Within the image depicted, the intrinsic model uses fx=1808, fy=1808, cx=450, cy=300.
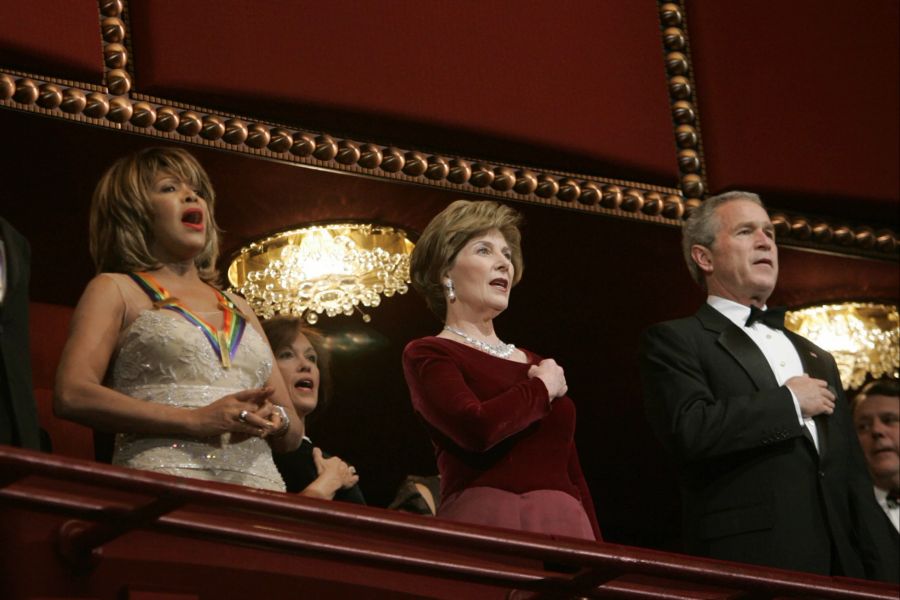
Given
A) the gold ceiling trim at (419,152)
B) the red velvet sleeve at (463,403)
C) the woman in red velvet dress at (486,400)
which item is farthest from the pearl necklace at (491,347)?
the gold ceiling trim at (419,152)

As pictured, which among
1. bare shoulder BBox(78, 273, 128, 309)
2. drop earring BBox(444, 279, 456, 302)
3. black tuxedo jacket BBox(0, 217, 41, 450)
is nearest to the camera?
black tuxedo jacket BBox(0, 217, 41, 450)

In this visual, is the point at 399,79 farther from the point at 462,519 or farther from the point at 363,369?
the point at 462,519

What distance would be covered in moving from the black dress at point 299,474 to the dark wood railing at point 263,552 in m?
0.85

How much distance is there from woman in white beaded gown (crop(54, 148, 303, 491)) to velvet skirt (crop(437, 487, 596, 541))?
34 centimetres

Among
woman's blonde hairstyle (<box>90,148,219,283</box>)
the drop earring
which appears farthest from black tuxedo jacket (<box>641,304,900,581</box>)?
woman's blonde hairstyle (<box>90,148,219,283</box>)

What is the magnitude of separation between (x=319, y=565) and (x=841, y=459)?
1305 mm

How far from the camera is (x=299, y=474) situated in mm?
3752

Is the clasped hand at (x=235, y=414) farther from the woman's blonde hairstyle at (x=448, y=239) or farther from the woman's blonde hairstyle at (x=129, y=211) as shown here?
the woman's blonde hairstyle at (x=448, y=239)

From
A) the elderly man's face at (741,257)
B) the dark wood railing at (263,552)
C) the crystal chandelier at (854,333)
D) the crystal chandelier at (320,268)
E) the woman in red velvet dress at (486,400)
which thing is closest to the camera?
the dark wood railing at (263,552)

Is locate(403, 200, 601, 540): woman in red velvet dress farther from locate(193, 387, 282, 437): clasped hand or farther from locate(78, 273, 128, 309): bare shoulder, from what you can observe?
locate(78, 273, 128, 309): bare shoulder

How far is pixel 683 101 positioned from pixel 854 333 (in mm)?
871

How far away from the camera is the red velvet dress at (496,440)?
334 centimetres

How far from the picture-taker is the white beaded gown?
124 inches

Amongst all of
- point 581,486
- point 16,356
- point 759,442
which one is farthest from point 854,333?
point 16,356
